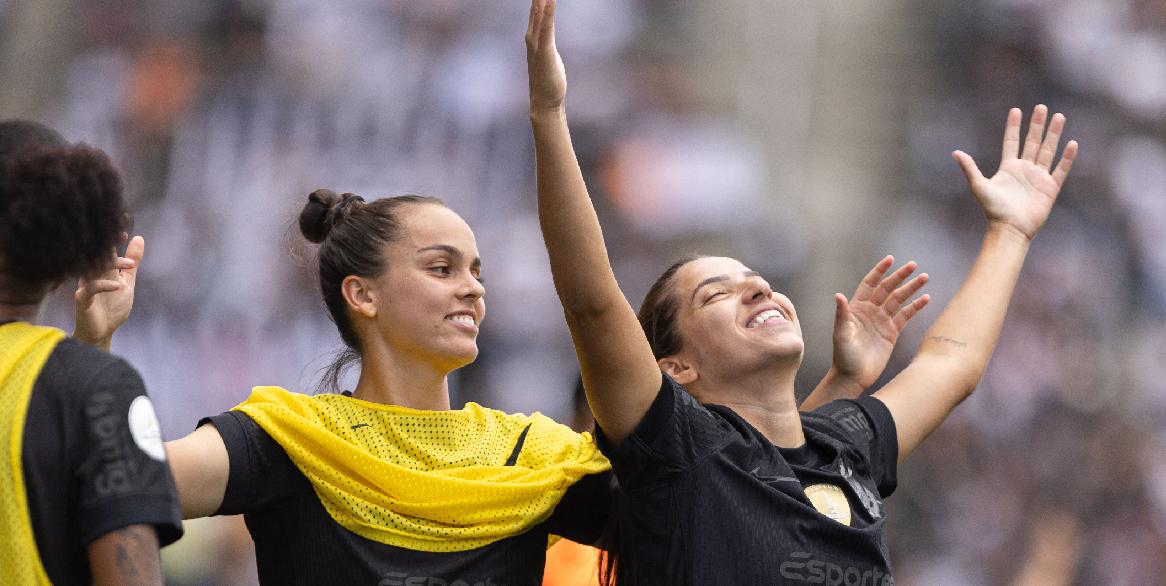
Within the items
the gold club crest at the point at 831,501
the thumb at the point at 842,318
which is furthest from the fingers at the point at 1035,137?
the gold club crest at the point at 831,501

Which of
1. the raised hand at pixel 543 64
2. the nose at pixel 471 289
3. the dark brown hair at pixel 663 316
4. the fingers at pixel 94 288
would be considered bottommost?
the dark brown hair at pixel 663 316

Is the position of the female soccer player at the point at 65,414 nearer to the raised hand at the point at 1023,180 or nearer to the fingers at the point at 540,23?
the fingers at the point at 540,23

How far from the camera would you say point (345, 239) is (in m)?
2.89

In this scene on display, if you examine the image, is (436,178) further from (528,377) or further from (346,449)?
(346,449)

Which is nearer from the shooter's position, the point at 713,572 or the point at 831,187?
the point at 713,572

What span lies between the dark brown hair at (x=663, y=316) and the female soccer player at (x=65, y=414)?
124cm

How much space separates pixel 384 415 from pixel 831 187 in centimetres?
470

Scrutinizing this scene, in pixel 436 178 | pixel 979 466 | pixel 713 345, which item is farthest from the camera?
pixel 979 466

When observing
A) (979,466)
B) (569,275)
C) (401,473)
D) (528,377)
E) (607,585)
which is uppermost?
(569,275)

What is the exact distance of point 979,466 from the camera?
22.3 feet

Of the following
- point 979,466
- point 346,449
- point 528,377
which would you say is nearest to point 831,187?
point 979,466

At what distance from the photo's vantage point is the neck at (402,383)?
275 centimetres

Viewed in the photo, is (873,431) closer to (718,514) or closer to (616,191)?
(718,514)

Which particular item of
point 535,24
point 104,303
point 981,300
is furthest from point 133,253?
point 981,300
